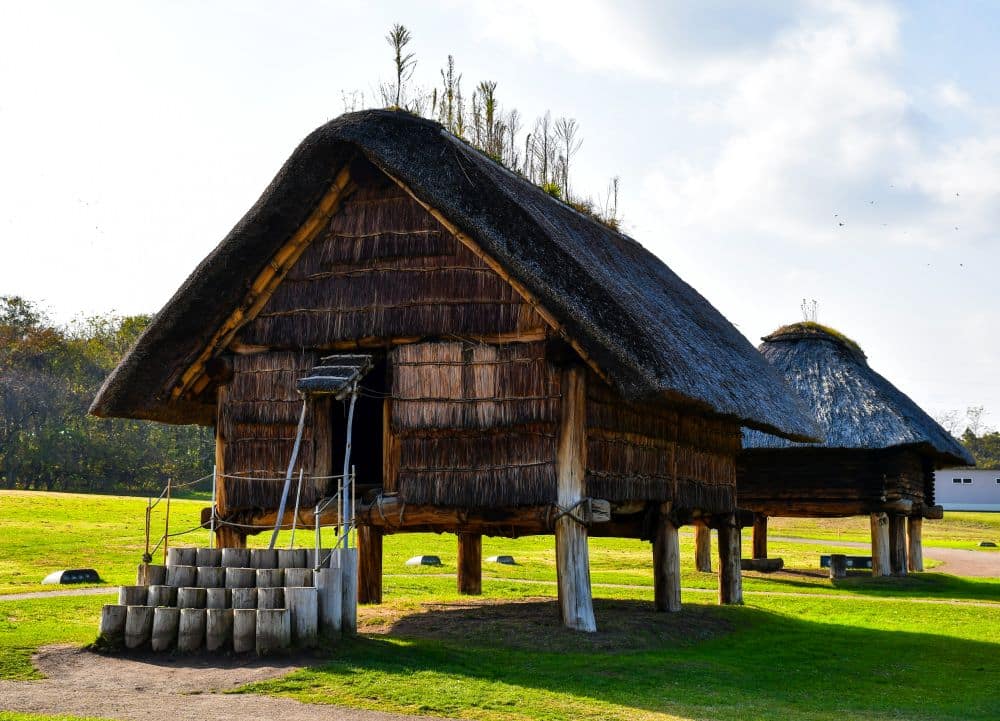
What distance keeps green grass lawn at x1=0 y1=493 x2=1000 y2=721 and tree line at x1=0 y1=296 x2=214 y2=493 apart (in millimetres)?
31660

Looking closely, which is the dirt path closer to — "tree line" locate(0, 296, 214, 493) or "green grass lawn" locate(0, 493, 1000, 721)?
"green grass lawn" locate(0, 493, 1000, 721)

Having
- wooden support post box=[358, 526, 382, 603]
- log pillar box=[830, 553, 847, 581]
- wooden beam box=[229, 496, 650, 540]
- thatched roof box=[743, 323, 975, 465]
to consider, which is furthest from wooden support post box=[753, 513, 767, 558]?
wooden beam box=[229, 496, 650, 540]

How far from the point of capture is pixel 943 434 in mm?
34062

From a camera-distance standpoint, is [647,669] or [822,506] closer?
[647,669]

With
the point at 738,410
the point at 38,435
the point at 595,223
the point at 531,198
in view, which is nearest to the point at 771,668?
the point at 738,410

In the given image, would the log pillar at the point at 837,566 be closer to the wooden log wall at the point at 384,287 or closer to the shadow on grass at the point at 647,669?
the shadow on grass at the point at 647,669

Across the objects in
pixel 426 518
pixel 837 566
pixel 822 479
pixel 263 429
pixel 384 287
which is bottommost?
pixel 837 566

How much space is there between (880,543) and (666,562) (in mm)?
13761

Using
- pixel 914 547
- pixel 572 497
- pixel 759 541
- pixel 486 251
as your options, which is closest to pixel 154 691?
pixel 572 497

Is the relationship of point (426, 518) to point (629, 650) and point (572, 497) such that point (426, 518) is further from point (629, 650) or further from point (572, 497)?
point (629, 650)

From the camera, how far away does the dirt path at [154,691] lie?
370 inches

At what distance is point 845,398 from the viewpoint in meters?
30.0

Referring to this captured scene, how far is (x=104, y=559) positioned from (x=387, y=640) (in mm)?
14047

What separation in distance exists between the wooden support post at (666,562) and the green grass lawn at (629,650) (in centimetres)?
36
